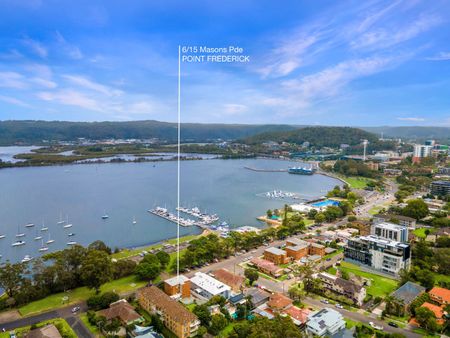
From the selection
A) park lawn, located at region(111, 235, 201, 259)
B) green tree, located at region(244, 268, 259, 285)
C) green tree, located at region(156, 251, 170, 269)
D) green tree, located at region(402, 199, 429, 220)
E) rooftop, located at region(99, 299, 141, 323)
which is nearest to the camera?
rooftop, located at region(99, 299, 141, 323)

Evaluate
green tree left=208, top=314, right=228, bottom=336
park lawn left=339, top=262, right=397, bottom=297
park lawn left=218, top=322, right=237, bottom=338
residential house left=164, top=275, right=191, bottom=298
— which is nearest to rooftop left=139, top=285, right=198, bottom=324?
green tree left=208, top=314, right=228, bottom=336

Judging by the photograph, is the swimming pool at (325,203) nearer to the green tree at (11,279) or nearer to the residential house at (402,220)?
the residential house at (402,220)

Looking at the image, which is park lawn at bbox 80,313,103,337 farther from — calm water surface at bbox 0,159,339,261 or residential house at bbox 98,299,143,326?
calm water surface at bbox 0,159,339,261

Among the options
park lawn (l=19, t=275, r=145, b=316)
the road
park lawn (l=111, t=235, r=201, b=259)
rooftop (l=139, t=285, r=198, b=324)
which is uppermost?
rooftop (l=139, t=285, r=198, b=324)

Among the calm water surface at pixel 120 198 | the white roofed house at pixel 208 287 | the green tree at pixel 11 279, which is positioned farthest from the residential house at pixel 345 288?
the green tree at pixel 11 279

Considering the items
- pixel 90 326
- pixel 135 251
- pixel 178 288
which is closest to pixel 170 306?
pixel 178 288

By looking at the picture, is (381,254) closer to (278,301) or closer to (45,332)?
(278,301)
